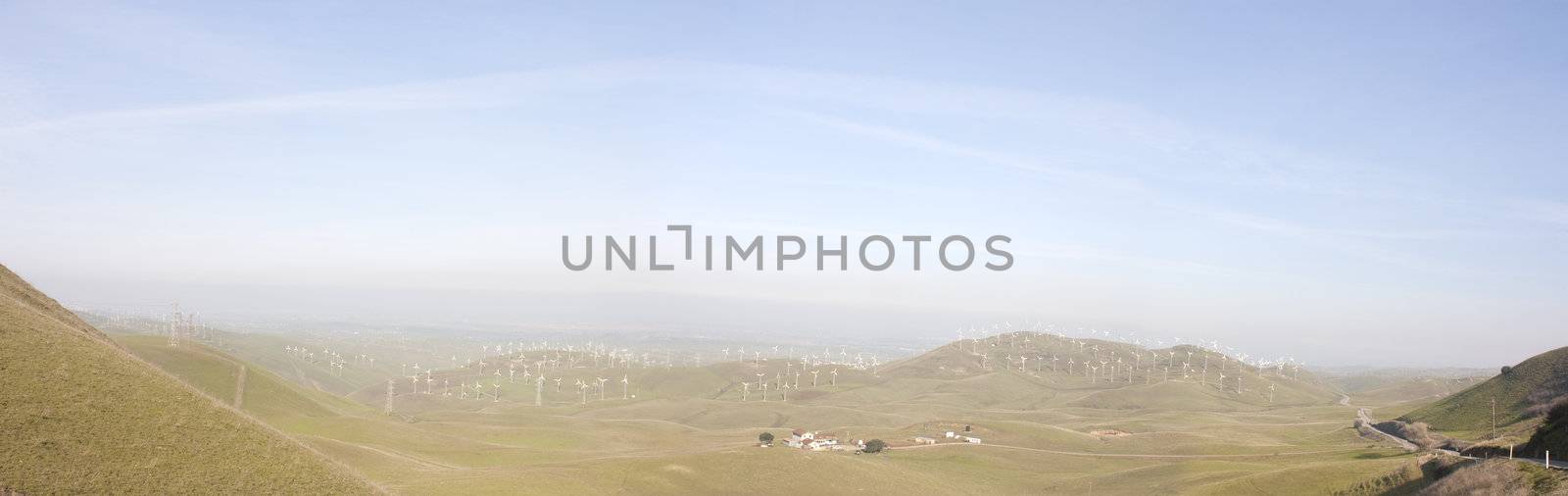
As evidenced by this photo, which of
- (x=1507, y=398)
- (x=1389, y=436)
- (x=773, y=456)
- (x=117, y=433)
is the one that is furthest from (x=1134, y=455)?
(x=117, y=433)

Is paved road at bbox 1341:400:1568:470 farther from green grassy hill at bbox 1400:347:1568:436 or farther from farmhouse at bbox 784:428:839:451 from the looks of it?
farmhouse at bbox 784:428:839:451

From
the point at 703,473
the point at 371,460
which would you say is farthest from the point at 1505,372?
the point at 371,460

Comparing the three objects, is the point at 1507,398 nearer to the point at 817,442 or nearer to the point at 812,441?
the point at 817,442

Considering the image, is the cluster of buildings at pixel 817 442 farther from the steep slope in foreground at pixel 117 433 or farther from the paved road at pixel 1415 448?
the steep slope in foreground at pixel 117 433

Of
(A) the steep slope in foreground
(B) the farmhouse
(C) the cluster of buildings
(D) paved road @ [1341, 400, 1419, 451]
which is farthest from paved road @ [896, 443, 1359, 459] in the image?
(A) the steep slope in foreground

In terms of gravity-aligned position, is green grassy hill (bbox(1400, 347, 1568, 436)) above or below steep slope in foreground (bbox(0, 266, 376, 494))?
below

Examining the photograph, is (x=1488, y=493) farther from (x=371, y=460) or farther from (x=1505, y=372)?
(x=1505, y=372)

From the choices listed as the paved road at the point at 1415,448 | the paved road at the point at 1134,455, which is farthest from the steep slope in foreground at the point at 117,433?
the paved road at the point at 1134,455
